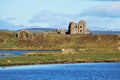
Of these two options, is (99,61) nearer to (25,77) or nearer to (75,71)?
(75,71)

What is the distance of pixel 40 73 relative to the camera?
301 ft

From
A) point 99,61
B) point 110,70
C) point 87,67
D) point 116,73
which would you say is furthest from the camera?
point 99,61

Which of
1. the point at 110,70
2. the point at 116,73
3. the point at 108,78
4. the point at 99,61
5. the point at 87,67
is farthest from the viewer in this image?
the point at 99,61

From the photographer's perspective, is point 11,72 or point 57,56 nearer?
point 11,72

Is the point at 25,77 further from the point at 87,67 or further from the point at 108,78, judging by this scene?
the point at 87,67

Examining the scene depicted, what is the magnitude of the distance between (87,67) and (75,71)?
8838 mm

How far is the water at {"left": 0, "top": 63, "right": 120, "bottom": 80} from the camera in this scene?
274 feet

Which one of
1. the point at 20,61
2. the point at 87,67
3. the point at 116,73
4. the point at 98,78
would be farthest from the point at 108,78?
the point at 20,61

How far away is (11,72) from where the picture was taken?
92812mm

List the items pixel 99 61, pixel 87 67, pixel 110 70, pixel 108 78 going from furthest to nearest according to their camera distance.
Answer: pixel 99 61 < pixel 87 67 < pixel 110 70 < pixel 108 78

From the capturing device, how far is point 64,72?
94.4 meters

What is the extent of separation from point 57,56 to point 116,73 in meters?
32.9

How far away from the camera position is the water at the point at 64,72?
274ft

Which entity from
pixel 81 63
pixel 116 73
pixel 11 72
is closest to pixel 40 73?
pixel 11 72
